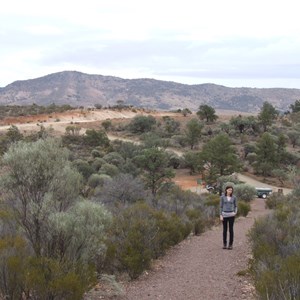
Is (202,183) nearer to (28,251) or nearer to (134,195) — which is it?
(134,195)

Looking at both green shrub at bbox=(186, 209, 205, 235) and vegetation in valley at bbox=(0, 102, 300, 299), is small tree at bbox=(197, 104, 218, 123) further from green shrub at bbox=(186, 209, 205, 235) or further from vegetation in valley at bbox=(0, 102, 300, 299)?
green shrub at bbox=(186, 209, 205, 235)

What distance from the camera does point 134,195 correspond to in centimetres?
2138

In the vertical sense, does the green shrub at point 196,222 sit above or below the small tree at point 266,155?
above

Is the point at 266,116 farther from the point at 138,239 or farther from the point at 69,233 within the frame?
the point at 69,233

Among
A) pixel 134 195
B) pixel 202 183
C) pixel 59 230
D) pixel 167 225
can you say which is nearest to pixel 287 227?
pixel 167 225

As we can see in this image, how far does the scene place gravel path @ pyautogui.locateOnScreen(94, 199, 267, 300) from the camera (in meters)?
8.57

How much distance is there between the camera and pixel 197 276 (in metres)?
9.90

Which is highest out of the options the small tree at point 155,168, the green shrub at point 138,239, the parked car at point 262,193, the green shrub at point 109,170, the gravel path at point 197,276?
the green shrub at point 138,239

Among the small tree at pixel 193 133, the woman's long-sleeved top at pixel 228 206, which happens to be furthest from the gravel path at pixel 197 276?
the small tree at pixel 193 133

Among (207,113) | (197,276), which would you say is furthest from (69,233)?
(207,113)

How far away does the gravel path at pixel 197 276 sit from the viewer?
857 cm

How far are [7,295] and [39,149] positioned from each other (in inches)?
100

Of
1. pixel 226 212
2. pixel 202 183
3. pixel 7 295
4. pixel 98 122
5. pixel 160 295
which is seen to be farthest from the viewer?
pixel 98 122

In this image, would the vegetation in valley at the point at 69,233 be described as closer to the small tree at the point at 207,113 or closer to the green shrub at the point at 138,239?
the green shrub at the point at 138,239
